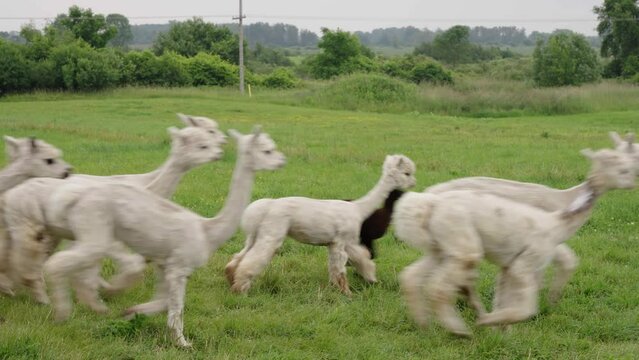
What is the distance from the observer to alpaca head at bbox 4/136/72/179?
779cm

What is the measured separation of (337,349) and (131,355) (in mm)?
1800

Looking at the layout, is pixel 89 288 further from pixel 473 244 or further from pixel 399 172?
pixel 399 172

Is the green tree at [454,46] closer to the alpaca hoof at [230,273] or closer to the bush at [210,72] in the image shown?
the bush at [210,72]

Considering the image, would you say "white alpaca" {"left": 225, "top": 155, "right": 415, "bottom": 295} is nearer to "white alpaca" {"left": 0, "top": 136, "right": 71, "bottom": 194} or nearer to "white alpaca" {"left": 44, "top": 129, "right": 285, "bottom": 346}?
"white alpaca" {"left": 44, "top": 129, "right": 285, "bottom": 346}

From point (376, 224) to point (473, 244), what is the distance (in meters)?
2.61

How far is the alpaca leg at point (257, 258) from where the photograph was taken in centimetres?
806

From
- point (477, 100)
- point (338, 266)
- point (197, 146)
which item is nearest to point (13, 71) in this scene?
point (477, 100)

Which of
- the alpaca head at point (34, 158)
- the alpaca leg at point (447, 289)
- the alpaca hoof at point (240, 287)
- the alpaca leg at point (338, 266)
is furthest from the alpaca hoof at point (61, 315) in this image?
the alpaca leg at point (447, 289)

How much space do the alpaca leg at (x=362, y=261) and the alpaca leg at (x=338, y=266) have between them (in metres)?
0.12

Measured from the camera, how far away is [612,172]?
24.1ft

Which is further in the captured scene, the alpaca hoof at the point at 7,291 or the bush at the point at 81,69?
the bush at the point at 81,69

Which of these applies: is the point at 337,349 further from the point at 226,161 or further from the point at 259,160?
the point at 226,161

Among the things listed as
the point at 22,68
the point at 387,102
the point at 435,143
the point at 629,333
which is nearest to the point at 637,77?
the point at 387,102

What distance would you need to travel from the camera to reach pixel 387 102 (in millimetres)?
41406
